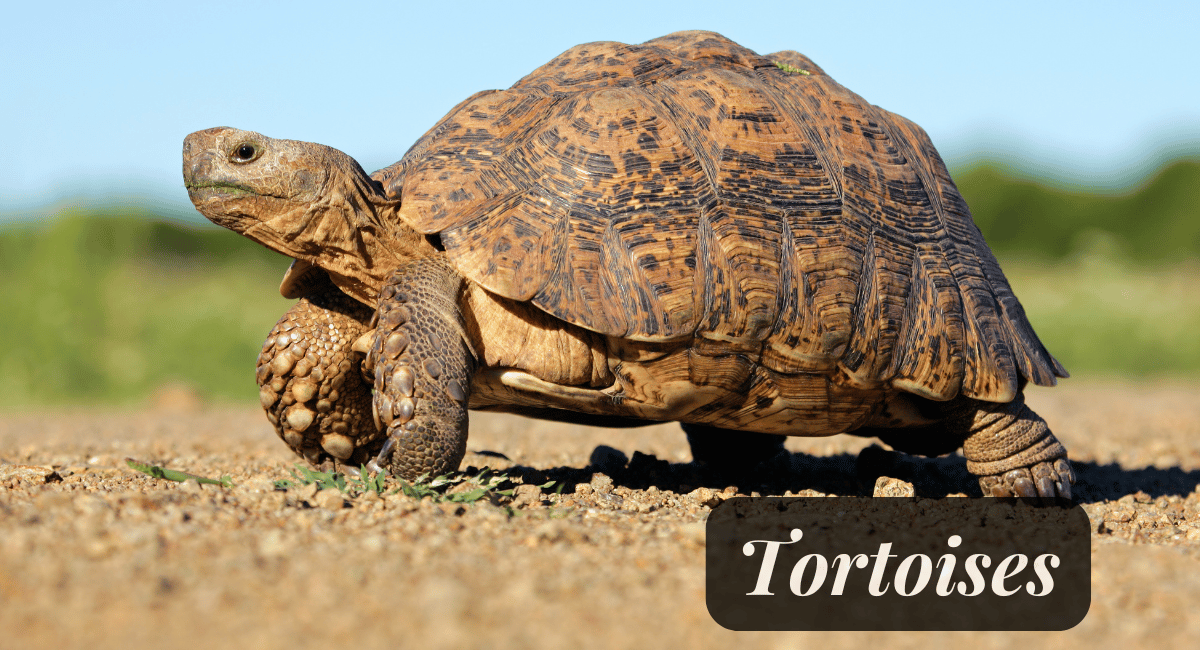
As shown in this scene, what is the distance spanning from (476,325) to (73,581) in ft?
6.84

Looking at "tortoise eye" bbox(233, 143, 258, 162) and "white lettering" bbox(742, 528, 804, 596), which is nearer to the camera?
"white lettering" bbox(742, 528, 804, 596)

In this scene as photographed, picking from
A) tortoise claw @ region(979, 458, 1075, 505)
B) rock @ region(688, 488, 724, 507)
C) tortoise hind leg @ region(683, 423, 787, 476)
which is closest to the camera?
rock @ region(688, 488, 724, 507)

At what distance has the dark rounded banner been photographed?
8.24 ft

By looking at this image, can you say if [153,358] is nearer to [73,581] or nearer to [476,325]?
[476,325]

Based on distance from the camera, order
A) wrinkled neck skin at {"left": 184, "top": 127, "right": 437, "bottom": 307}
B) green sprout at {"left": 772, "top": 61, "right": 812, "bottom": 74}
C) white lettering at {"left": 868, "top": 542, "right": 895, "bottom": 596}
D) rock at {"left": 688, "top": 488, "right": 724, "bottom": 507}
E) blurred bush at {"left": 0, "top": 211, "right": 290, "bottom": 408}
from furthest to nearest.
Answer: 1. blurred bush at {"left": 0, "top": 211, "right": 290, "bottom": 408}
2. green sprout at {"left": 772, "top": 61, "right": 812, "bottom": 74}
3. rock at {"left": 688, "top": 488, "right": 724, "bottom": 507}
4. wrinkled neck skin at {"left": 184, "top": 127, "right": 437, "bottom": 307}
5. white lettering at {"left": 868, "top": 542, "right": 895, "bottom": 596}

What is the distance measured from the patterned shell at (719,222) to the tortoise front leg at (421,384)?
271 millimetres

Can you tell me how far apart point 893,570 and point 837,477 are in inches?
98.6

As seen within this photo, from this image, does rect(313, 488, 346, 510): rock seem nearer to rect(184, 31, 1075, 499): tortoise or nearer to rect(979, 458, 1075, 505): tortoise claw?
rect(184, 31, 1075, 499): tortoise

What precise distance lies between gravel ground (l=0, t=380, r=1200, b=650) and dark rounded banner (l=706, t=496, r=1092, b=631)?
84 mm

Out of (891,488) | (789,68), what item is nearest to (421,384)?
(891,488)

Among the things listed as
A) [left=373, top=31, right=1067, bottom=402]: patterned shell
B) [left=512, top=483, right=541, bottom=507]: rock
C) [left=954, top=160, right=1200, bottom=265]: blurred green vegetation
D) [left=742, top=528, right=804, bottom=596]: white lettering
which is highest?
[left=373, top=31, right=1067, bottom=402]: patterned shell

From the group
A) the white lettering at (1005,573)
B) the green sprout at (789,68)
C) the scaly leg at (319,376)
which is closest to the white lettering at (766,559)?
the white lettering at (1005,573)

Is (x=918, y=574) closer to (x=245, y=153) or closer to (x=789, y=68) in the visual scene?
(x=789, y=68)

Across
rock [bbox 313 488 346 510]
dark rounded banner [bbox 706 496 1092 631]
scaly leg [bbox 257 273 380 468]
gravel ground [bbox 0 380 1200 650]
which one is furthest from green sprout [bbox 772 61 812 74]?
rock [bbox 313 488 346 510]
